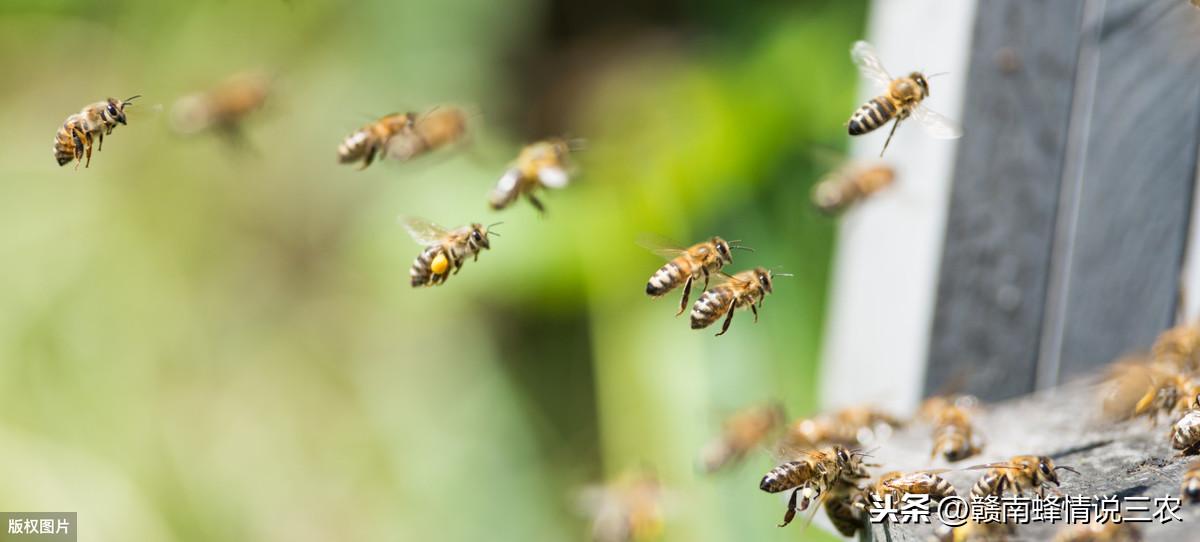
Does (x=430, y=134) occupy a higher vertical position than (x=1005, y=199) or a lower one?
higher

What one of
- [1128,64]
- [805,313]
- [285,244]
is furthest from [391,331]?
[1128,64]

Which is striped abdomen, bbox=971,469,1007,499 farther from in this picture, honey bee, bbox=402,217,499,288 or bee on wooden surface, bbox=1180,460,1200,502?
honey bee, bbox=402,217,499,288

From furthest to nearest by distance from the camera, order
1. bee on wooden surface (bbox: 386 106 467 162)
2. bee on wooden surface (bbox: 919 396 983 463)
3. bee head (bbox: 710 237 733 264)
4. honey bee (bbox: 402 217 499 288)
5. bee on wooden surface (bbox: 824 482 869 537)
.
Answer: bee on wooden surface (bbox: 386 106 467 162)
honey bee (bbox: 402 217 499 288)
bee head (bbox: 710 237 733 264)
bee on wooden surface (bbox: 919 396 983 463)
bee on wooden surface (bbox: 824 482 869 537)

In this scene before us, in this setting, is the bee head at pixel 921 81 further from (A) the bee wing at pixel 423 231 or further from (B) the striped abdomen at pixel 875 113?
(A) the bee wing at pixel 423 231

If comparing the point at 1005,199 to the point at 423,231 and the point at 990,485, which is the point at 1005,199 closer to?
the point at 990,485

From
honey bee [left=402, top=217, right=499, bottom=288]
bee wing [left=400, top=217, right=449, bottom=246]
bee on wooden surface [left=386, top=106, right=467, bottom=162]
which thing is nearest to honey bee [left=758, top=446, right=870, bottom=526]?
honey bee [left=402, top=217, right=499, bottom=288]

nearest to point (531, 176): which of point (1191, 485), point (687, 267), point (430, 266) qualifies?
point (430, 266)

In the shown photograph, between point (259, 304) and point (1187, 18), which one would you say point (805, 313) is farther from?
point (259, 304)
